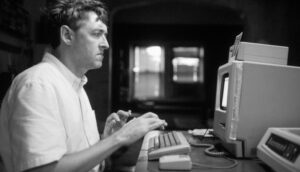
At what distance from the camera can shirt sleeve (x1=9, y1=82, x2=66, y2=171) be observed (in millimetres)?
994

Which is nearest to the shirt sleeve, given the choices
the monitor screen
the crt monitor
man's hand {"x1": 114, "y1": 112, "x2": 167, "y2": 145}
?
man's hand {"x1": 114, "y1": 112, "x2": 167, "y2": 145}

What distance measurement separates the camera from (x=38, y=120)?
3.33ft

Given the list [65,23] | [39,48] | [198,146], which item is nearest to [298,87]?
[198,146]

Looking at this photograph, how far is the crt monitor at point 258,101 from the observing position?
4.45 ft

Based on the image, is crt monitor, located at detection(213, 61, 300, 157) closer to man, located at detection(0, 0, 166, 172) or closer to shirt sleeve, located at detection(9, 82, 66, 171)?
man, located at detection(0, 0, 166, 172)

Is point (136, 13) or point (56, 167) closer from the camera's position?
point (56, 167)

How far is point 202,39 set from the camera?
762 centimetres

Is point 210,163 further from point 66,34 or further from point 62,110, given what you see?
point 66,34

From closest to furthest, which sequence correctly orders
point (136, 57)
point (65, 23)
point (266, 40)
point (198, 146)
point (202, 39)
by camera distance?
point (65, 23), point (198, 146), point (266, 40), point (202, 39), point (136, 57)

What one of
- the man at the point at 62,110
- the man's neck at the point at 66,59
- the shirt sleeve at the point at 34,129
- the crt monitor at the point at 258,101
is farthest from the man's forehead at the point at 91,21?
the crt monitor at the point at 258,101

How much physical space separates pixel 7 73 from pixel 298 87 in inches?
74.2

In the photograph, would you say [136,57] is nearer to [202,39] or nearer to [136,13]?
[136,13]

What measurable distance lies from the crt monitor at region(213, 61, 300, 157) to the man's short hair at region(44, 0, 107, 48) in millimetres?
723

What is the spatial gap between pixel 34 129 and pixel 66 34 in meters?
0.49
